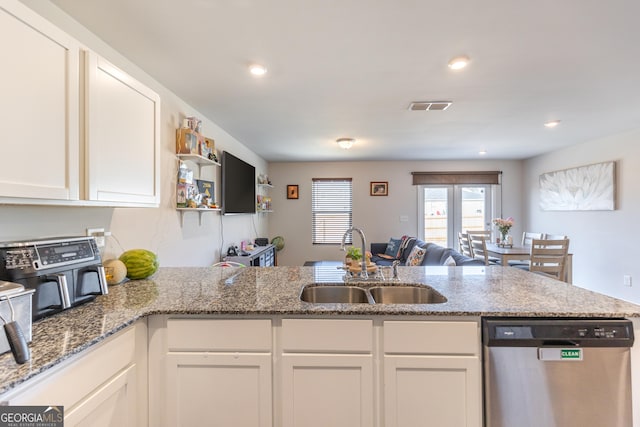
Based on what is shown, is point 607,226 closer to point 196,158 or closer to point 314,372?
point 314,372

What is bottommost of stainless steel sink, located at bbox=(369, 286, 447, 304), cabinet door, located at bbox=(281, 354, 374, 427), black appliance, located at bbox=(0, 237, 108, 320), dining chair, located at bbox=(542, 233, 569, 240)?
cabinet door, located at bbox=(281, 354, 374, 427)

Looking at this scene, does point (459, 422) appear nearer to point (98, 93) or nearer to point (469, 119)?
point (98, 93)

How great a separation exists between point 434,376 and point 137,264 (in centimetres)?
180

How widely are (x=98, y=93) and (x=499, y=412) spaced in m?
2.29

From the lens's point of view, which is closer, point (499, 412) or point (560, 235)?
point (499, 412)

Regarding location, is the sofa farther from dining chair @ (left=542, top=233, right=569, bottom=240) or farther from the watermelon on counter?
the watermelon on counter

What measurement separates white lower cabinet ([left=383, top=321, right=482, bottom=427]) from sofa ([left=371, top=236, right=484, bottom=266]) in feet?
6.48

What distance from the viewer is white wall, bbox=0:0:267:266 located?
55.4 inches

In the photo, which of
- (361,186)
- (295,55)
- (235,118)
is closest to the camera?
(295,55)

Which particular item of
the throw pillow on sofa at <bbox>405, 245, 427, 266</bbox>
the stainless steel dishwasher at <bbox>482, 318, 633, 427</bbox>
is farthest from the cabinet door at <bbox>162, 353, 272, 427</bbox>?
the throw pillow on sofa at <bbox>405, 245, 427, 266</bbox>

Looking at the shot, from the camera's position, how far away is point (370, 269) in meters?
1.95

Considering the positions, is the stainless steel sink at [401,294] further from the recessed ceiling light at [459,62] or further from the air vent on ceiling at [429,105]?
the air vent on ceiling at [429,105]

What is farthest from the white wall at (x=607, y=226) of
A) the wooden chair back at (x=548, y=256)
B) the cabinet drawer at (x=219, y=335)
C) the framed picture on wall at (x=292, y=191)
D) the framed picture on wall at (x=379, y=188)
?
the cabinet drawer at (x=219, y=335)

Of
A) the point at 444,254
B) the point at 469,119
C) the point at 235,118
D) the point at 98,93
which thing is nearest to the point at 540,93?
the point at 469,119
